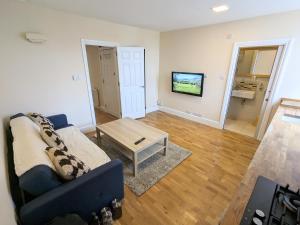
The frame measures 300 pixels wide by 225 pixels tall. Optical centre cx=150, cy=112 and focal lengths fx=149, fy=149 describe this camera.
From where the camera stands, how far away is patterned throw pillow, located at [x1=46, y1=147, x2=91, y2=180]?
132 cm

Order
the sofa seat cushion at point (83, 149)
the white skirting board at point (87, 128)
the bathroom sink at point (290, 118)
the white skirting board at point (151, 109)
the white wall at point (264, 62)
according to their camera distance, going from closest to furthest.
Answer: the sofa seat cushion at point (83, 149), the bathroom sink at point (290, 118), the white skirting board at point (87, 128), the white wall at point (264, 62), the white skirting board at point (151, 109)

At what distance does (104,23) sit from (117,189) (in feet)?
11.3

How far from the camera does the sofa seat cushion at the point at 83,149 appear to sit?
6.35 ft

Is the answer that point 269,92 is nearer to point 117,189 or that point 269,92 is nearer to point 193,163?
point 193,163

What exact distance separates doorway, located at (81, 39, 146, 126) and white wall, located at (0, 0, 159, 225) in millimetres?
304

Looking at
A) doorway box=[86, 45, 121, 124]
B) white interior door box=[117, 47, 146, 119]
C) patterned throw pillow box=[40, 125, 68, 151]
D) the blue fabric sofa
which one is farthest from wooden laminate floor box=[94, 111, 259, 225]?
doorway box=[86, 45, 121, 124]

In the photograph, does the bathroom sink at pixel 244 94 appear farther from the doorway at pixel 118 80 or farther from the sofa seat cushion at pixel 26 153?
the sofa seat cushion at pixel 26 153

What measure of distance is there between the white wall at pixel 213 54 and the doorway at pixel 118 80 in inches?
35.8

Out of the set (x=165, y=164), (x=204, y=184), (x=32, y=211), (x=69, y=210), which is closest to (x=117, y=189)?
(x=69, y=210)

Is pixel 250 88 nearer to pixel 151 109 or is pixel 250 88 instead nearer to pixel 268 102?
pixel 268 102

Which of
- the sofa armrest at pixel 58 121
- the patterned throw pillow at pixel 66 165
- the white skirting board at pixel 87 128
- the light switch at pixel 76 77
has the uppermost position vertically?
the light switch at pixel 76 77

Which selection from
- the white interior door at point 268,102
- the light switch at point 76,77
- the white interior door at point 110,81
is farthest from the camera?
the white interior door at point 110,81

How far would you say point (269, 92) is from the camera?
10.0ft

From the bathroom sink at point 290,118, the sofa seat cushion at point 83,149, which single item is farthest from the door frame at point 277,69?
the sofa seat cushion at point 83,149
